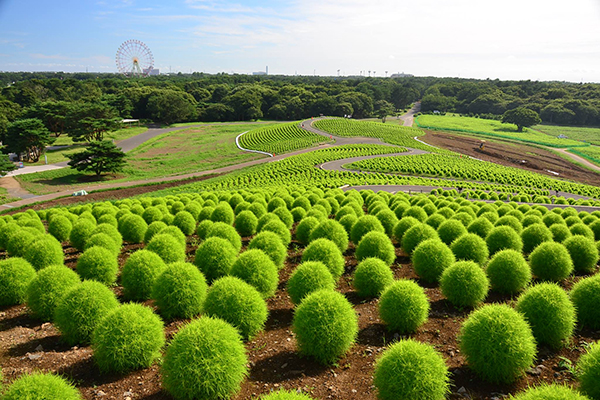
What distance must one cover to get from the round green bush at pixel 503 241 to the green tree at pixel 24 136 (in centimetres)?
8350

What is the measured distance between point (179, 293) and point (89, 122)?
90.4m

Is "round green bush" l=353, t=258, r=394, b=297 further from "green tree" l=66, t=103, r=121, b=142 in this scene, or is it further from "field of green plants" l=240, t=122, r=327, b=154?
"green tree" l=66, t=103, r=121, b=142

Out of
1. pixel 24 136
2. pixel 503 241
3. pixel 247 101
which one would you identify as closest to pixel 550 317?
pixel 503 241

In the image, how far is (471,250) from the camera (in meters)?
14.0

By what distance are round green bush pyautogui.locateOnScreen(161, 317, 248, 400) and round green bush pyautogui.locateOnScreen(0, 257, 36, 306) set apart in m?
7.50

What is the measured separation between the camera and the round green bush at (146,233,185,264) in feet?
44.2

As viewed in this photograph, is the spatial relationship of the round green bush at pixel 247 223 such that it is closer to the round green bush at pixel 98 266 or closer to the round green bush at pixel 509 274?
the round green bush at pixel 98 266

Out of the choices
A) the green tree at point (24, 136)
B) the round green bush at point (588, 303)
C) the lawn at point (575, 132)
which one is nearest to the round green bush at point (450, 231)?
the round green bush at point (588, 303)

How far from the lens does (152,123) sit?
12862 cm

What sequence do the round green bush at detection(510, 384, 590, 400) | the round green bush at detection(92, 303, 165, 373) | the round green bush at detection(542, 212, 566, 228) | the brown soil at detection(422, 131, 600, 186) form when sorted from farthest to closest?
1. the brown soil at detection(422, 131, 600, 186)
2. the round green bush at detection(542, 212, 566, 228)
3. the round green bush at detection(92, 303, 165, 373)
4. the round green bush at detection(510, 384, 590, 400)

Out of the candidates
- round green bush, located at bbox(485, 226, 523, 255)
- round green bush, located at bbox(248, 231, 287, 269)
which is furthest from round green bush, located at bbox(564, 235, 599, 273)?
round green bush, located at bbox(248, 231, 287, 269)

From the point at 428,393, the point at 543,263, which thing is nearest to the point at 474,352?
the point at 428,393

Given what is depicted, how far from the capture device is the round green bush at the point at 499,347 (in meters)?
7.43

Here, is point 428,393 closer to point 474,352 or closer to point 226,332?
point 474,352
